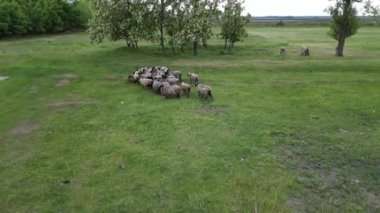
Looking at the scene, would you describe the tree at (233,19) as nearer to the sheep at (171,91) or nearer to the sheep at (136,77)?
the sheep at (136,77)

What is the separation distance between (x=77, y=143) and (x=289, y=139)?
24.0ft

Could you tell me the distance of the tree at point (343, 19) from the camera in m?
39.7

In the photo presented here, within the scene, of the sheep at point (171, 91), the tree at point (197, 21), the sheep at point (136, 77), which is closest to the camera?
the sheep at point (171, 91)

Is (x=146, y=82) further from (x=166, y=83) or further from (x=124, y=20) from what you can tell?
(x=124, y=20)

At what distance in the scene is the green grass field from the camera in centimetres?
1109

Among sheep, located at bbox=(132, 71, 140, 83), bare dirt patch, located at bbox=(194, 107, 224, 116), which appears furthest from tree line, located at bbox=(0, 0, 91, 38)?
bare dirt patch, located at bbox=(194, 107, 224, 116)

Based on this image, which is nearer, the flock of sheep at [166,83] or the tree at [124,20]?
the flock of sheep at [166,83]

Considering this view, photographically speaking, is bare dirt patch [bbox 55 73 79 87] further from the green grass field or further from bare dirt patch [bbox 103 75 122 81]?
bare dirt patch [bbox 103 75 122 81]

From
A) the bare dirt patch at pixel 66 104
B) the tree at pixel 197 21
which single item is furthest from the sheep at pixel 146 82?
the tree at pixel 197 21

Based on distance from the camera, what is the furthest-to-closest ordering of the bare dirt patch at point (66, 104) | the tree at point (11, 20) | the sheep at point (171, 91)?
the tree at point (11, 20), the sheep at point (171, 91), the bare dirt patch at point (66, 104)

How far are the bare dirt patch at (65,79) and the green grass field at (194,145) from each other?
19 cm

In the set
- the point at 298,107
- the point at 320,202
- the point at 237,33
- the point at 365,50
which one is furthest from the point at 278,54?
the point at 320,202

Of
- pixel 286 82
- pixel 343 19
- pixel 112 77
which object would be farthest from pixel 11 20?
pixel 286 82

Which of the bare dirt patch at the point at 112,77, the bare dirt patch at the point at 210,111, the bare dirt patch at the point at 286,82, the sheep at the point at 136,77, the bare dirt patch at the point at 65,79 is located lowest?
the bare dirt patch at the point at 65,79
